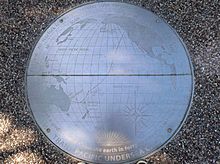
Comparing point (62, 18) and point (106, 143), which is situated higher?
point (62, 18)

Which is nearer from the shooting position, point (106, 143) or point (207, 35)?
point (106, 143)

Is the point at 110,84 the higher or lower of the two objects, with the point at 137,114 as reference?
higher

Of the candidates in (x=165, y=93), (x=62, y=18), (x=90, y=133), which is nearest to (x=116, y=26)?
(x=62, y=18)

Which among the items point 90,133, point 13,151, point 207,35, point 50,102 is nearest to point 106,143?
point 90,133

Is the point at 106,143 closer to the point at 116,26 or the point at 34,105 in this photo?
the point at 34,105

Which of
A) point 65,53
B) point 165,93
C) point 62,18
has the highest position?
point 62,18

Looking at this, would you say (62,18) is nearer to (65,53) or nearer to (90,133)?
(65,53)
